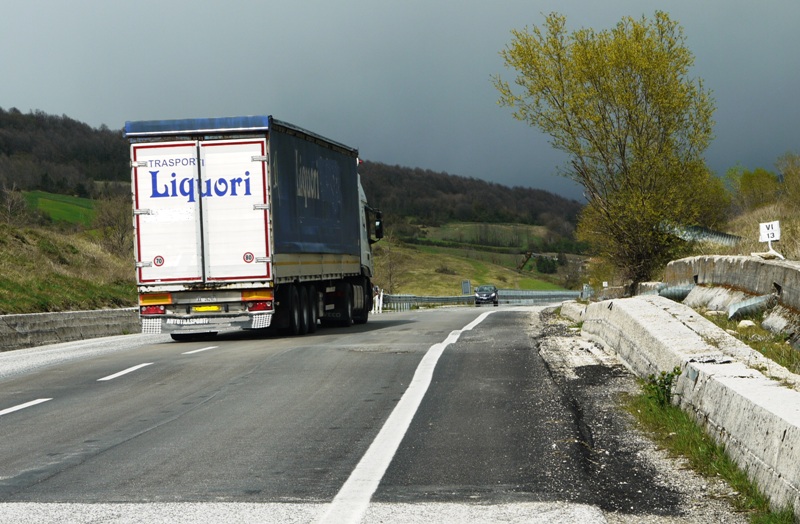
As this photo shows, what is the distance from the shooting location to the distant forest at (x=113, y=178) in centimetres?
10481

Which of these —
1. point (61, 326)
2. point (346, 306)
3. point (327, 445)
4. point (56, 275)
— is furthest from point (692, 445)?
point (56, 275)

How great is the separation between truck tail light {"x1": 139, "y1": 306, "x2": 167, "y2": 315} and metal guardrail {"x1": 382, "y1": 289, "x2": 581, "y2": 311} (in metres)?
38.1

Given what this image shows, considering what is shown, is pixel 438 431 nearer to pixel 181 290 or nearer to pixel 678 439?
pixel 678 439

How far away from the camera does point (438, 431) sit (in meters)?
7.88

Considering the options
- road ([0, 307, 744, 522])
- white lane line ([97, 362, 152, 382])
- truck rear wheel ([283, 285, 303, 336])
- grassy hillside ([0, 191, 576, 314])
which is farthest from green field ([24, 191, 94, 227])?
road ([0, 307, 744, 522])

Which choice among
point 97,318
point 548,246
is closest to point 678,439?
point 97,318

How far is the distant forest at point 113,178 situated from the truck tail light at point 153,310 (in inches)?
1512

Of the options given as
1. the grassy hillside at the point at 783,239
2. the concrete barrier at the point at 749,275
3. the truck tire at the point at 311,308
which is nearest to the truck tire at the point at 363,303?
the truck tire at the point at 311,308

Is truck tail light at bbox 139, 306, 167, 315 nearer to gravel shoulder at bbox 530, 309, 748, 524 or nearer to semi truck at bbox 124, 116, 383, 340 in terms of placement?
semi truck at bbox 124, 116, 383, 340

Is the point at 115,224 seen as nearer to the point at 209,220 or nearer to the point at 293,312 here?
the point at 293,312

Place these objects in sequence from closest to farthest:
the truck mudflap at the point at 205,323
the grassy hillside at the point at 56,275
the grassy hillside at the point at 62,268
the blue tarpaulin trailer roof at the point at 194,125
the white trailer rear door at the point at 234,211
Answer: the blue tarpaulin trailer roof at the point at 194,125
the white trailer rear door at the point at 234,211
the truck mudflap at the point at 205,323
the grassy hillside at the point at 56,275
the grassy hillside at the point at 62,268

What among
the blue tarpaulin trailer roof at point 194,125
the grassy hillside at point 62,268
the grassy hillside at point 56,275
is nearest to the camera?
the blue tarpaulin trailer roof at point 194,125

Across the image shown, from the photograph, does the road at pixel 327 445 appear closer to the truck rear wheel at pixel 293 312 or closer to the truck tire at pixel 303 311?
the truck rear wheel at pixel 293 312

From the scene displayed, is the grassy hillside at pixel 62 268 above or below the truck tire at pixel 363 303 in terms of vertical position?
above
